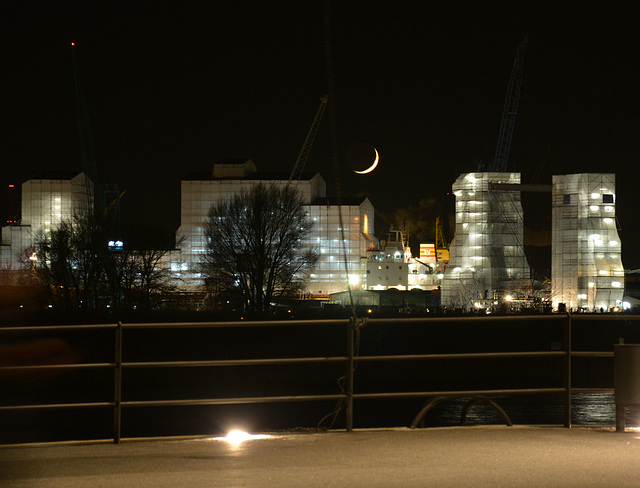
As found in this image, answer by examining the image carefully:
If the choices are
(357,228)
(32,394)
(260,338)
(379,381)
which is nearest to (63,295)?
(260,338)

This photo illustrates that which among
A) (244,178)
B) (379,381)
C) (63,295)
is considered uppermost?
(244,178)

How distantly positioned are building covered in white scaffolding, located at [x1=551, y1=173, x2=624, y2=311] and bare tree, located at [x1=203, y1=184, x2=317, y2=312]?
33369mm

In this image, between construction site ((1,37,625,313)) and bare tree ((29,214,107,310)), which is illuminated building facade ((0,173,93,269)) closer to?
construction site ((1,37,625,313))

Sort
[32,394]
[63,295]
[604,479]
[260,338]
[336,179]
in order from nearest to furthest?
[604,479] → [336,179] → [32,394] → [260,338] → [63,295]

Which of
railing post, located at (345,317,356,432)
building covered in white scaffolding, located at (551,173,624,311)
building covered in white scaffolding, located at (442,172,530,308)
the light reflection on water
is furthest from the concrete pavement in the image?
building covered in white scaffolding, located at (442,172,530,308)

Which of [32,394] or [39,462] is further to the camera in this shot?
[32,394]

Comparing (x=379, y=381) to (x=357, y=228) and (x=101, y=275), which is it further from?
(x=357, y=228)

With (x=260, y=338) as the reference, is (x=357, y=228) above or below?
above

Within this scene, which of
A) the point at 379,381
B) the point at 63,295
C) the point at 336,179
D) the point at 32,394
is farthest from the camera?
the point at 63,295

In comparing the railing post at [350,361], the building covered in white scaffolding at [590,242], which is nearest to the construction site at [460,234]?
the building covered in white scaffolding at [590,242]

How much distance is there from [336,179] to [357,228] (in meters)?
108

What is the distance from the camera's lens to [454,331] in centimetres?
5419

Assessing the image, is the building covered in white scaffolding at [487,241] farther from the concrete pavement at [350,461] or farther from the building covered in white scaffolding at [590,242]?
the concrete pavement at [350,461]

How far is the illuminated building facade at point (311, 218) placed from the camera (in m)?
115
